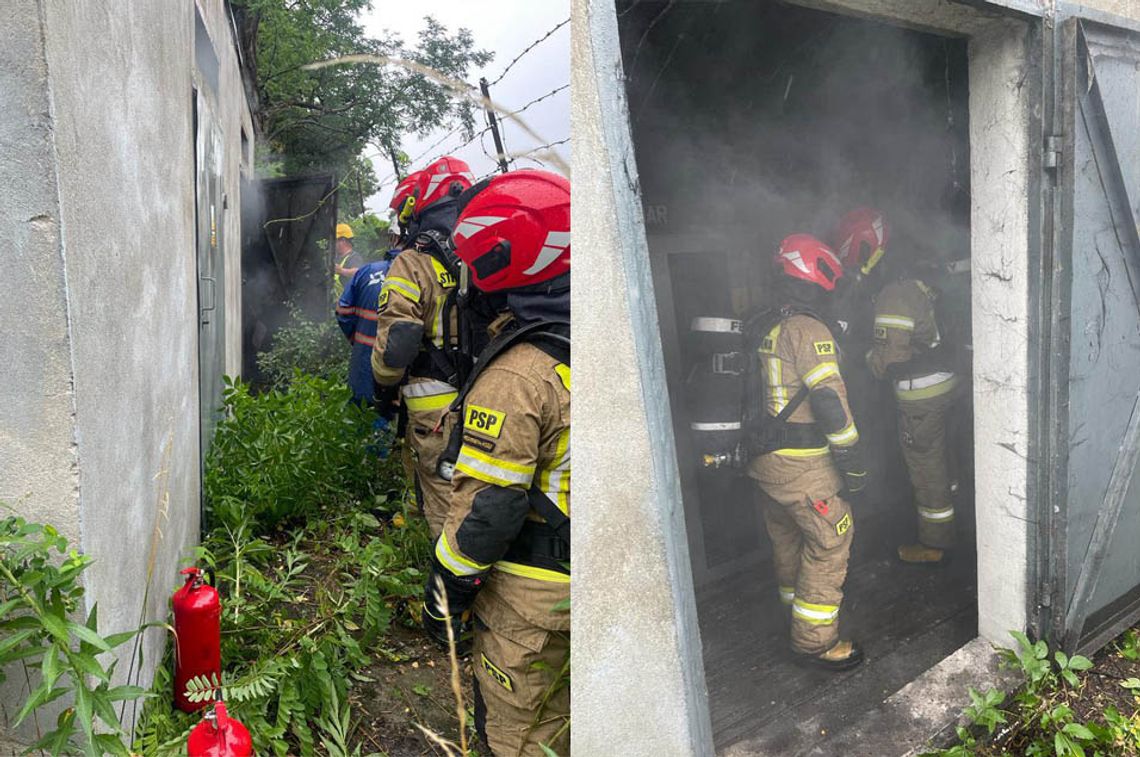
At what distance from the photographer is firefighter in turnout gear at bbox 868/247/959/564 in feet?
14.2

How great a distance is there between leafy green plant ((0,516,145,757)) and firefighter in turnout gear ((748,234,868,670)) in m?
2.69

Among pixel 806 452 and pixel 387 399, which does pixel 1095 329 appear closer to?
pixel 806 452

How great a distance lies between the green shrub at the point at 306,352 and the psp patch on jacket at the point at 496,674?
18.0 ft

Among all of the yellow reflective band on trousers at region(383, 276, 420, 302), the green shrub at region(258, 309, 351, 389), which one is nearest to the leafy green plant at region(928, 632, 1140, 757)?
the yellow reflective band on trousers at region(383, 276, 420, 302)

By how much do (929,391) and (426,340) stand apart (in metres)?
2.70

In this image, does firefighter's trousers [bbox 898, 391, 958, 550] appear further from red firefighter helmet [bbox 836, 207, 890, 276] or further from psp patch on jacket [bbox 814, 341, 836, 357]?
psp patch on jacket [bbox 814, 341, 836, 357]

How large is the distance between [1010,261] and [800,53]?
5.13 feet

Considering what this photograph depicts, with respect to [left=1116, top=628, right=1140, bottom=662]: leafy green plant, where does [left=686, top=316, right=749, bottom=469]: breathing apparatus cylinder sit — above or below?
above

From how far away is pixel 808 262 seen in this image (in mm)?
3629

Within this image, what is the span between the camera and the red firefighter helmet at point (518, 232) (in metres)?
2.68

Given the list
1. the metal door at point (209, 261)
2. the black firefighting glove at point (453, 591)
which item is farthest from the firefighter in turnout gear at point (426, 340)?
the black firefighting glove at point (453, 591)

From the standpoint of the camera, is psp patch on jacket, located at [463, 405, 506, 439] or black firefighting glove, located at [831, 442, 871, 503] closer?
psp patch on jacket, located at [463, 405, 506, 439]

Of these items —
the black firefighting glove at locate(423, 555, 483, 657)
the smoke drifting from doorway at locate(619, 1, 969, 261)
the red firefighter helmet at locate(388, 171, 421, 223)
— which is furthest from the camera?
the red firefighter helmet at locate(388, 171, 421, 223)

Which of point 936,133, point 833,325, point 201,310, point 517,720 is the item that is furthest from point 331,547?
point 936,133
